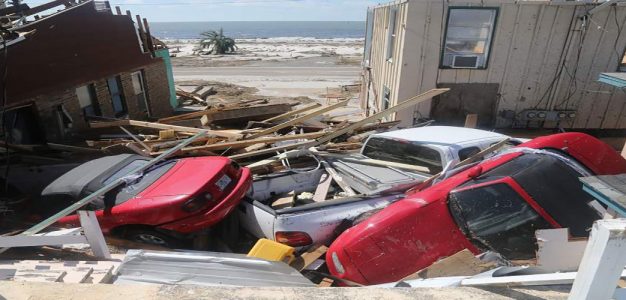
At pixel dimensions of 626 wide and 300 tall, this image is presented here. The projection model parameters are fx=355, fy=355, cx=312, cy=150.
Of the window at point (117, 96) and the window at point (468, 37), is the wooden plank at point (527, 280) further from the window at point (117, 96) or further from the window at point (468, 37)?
the window at point (117, 96)

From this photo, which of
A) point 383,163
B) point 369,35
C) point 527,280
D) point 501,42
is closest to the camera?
point 527,280

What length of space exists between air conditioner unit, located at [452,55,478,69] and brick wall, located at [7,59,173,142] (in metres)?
9.66

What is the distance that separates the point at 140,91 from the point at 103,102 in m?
2.34

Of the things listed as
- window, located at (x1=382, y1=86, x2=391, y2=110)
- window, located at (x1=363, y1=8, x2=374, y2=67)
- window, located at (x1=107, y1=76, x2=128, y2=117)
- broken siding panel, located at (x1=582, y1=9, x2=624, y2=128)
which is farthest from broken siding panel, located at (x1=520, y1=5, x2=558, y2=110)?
window, located at (x1=107, y1=76, x2=128, y2=117)

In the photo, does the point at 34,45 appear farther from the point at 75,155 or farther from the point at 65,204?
the point at 65,204

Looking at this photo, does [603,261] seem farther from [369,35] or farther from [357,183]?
[369,35]

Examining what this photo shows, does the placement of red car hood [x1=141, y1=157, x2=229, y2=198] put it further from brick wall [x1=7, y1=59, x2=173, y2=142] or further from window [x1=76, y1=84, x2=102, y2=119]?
window [x1=76, y1=84, x2=102, y2=119]

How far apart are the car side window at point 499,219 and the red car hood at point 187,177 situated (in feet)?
10.1

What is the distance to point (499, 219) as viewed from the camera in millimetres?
3371

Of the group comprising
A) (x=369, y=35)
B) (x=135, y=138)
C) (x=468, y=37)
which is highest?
(x=468, y=37)

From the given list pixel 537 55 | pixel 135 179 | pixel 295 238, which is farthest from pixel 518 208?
pixel 537 55

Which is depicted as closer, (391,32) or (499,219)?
(499,219)

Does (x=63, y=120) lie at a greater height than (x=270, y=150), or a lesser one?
lesser

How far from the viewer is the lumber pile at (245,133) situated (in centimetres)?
660
